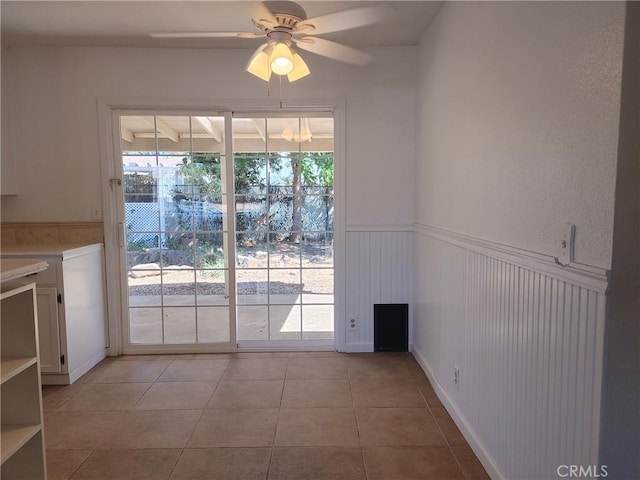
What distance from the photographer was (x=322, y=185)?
360 centimetres

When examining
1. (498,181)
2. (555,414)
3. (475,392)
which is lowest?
(475,392)

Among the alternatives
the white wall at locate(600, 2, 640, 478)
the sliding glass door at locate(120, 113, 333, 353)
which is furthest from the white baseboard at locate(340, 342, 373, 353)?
the white wall at locate(600, 2, 640, 478)

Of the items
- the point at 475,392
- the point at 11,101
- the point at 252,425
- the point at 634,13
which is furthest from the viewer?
the point at 11,101

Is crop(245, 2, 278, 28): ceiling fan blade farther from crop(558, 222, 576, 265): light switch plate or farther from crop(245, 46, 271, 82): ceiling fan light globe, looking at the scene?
crop(558, 222, 576, 265): light switch plate

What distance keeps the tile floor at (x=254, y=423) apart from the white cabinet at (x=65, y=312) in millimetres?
138

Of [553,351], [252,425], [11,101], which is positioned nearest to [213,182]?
[11,101]

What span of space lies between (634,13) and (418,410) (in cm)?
229

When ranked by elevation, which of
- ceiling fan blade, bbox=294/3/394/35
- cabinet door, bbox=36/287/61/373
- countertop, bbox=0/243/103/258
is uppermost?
ceiling fan blade, bbox=294/3/394/35

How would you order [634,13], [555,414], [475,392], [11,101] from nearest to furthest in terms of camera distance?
[634,13] < [555,414] < [475,392] < [11,101]

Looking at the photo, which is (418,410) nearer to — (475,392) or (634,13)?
(475,392)

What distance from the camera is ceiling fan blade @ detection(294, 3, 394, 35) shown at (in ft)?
6.03

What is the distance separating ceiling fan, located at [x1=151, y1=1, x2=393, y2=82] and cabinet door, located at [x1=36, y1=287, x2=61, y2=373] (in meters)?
1.98

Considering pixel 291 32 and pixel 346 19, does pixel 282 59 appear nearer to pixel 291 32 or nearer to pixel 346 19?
pixel 291 32

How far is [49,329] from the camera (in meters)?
2.92
